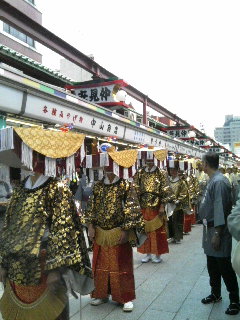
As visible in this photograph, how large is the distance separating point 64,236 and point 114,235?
57.2 inches

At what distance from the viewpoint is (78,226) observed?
113 inches

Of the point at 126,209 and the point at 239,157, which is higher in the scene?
the point at 239,157

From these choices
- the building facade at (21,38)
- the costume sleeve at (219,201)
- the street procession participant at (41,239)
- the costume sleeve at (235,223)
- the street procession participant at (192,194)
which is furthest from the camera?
the building facade at (21,38)

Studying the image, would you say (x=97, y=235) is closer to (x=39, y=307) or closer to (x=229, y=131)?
(x=39, y=307)

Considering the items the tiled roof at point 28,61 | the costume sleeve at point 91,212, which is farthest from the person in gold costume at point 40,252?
the tiled roof at point 28,61

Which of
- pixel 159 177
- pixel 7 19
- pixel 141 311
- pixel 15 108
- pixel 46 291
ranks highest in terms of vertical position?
pixel 7 19

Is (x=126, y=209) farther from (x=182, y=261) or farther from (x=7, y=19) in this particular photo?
(x=7, y=19)

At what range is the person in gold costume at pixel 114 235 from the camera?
4.06m

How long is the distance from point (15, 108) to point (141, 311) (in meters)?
3.03

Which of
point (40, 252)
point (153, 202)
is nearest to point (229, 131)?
point (153, 202)

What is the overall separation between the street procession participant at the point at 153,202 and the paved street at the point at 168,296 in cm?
27

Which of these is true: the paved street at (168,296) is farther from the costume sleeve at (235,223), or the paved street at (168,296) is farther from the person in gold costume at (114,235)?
the costume sleeve at (235,223)

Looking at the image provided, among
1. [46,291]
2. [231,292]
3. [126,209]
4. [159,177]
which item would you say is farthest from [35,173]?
[159,177]

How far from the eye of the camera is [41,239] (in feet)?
8.70
